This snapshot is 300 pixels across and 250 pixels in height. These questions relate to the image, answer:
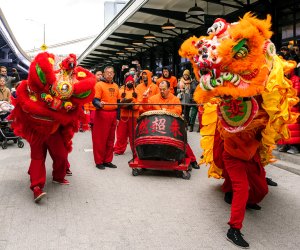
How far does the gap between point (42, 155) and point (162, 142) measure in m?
1.84

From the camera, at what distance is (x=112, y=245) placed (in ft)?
11.6

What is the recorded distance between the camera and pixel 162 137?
592 centimetres

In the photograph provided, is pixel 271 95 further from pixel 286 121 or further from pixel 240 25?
pixel 240 25

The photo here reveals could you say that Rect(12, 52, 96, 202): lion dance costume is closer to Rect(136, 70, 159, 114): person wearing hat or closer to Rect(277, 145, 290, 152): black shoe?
Rect(136, 70, 159, 114): person wearing hat

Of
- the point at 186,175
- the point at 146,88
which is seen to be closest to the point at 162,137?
the point at 186,175

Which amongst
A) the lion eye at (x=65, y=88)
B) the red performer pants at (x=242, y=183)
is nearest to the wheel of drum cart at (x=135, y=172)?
the red performer pants at (x=242, y=183)

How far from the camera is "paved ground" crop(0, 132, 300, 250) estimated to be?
3.65 m

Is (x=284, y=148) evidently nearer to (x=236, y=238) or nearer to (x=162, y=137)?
(x=162, y=137)

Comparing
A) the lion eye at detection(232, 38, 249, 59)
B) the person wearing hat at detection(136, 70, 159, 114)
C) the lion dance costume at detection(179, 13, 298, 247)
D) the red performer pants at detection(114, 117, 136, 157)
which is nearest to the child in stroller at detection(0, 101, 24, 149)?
the red performer pants at detection(114, 117, 136, 157)

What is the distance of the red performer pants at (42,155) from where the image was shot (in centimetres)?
484

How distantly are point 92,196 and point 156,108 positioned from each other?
217 cm

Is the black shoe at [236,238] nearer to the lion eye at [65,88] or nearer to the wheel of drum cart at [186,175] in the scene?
the wheel of drum cart at [186,175]

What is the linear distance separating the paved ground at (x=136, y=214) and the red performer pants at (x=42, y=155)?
29 centimetres

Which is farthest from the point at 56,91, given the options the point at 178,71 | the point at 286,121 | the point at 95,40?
the point at 95,40
